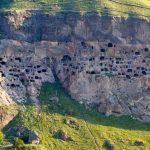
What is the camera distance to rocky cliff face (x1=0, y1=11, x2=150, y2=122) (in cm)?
15962

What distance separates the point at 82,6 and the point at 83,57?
15.2 m

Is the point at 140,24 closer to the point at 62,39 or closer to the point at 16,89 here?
the point at 62,39

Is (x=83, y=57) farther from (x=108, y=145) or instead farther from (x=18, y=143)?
(x=18, y=143)

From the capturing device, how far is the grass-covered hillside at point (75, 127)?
146 m

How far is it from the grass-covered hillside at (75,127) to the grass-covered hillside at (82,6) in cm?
2310

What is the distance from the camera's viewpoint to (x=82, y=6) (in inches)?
6727

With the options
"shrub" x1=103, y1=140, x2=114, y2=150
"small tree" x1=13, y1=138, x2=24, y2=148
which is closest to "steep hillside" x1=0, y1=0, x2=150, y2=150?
"shrub" x1=103, y1=140, x2=114, y2=150

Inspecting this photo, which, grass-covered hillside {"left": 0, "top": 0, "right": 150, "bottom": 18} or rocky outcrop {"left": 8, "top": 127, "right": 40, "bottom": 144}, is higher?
grass-covered hillside {"left": 0, "top": 0, "right": 150, "bottom": 18}

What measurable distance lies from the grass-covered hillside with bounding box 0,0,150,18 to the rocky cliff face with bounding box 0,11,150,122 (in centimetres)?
256

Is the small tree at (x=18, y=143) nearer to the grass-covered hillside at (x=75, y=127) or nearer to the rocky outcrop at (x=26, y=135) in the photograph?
the grass-covered hillside at (x=75, y=127)

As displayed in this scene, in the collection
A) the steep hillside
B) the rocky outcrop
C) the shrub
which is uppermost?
the steep hillside

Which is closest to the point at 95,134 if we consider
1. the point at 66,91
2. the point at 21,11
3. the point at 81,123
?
the point at 81,123

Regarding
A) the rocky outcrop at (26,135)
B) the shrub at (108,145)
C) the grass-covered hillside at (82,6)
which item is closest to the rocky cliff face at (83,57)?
the grass-covered hillside at (82,6)

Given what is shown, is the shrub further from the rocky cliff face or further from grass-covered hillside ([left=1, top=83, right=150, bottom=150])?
the rocky cliff face
